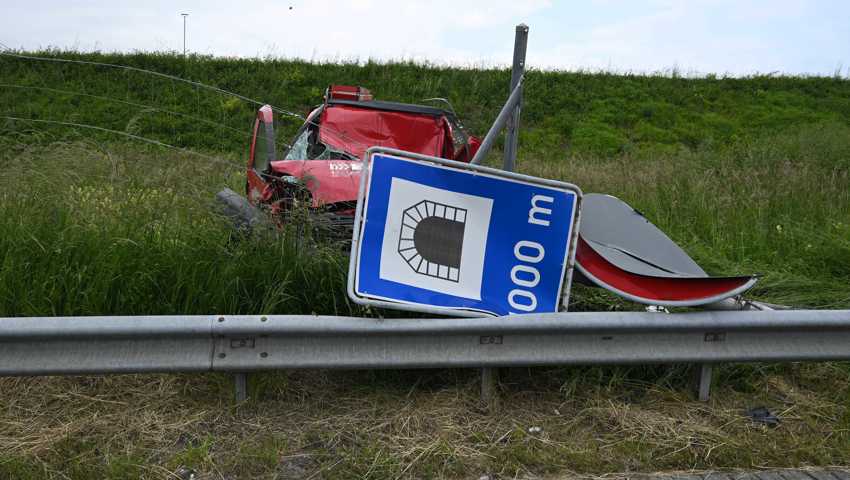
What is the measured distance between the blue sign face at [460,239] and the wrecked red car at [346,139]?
1.88m

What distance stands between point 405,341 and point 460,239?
0.62m

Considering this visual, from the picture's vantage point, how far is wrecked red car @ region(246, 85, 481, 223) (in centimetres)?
590

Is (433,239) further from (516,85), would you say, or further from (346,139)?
(346,139)

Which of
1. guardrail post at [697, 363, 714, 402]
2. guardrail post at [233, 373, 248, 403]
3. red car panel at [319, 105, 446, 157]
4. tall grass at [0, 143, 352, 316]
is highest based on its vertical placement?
red car panel at [319, 105, 446, 157]

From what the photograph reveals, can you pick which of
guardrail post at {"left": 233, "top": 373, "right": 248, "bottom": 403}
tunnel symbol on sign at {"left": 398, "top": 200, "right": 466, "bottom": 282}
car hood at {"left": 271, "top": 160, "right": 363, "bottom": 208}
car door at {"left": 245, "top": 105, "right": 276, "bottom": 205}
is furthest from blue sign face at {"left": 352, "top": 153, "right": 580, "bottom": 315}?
car door at {"left": 245, "top": 105, "right": 276, "bottom": 205}

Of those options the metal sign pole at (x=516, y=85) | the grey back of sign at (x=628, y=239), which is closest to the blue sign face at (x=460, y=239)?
the grey back of sign at (x=628, y=239)

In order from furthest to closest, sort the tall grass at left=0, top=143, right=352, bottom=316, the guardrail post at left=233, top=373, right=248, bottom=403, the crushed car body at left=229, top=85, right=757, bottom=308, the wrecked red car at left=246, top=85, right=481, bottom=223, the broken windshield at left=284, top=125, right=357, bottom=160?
the broken windshield at left=284, top=125, right=357, bottom=160 < the wrecked red car at left=246, top=85, right=481, bottom=223 < the tall grass at left=0, top=143, right=352, bottom=316 < the crushed car body at left=229, top=85, right=757, bottom=308 < the guardrail post at left=233, top=373, right=248, bottom=403

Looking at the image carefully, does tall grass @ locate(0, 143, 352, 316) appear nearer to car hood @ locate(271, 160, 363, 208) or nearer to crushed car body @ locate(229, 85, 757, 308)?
crushed car body @ locate(229, 85, 757, 308)

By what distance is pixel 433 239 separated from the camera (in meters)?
3.76

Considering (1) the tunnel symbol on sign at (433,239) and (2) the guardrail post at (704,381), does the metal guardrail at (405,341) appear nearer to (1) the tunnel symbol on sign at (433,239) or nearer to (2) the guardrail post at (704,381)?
(2) the guardrail post at (704,381)

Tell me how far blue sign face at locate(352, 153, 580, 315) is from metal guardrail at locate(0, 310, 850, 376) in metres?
0.21

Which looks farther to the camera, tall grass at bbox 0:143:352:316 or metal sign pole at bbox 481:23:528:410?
metal sign pole at bbox 481:23:528:410

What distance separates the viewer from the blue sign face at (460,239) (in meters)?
3.68

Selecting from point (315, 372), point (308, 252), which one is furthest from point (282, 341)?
point (308, 252)
